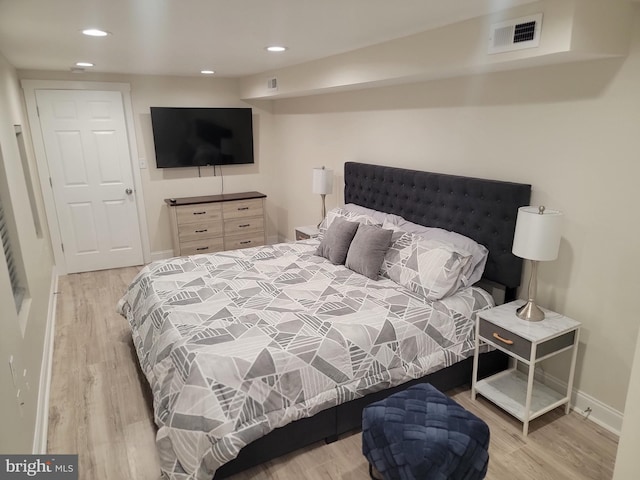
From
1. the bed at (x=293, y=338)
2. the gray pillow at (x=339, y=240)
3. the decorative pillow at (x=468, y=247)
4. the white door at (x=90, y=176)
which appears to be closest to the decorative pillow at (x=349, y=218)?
the gray pillow at (x=339, y=240)

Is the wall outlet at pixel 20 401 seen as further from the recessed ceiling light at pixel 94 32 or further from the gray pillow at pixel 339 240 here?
the gray pillow at pixel 339 240

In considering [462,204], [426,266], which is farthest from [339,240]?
[462,204]

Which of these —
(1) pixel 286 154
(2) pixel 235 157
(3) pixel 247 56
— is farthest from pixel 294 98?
(3) pixel 247 56

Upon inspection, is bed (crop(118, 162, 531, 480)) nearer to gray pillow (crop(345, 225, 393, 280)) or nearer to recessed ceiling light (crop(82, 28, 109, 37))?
gray pillow (crop(345, 225, 393, 280))

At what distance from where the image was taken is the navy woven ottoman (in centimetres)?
176

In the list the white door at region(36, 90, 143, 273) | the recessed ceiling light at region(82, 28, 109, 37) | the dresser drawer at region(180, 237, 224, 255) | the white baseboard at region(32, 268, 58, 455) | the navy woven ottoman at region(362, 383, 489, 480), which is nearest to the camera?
the navy woven ottoman at region(362, 383, 489, 480)

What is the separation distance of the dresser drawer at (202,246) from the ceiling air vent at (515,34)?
13.0ft

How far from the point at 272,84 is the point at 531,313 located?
137 inches

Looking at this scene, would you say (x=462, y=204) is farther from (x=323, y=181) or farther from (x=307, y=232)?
(x=307, y=232)

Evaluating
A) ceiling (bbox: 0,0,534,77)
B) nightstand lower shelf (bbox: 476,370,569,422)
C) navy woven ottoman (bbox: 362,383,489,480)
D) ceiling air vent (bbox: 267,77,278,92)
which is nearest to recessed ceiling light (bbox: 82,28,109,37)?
ceiling (bbox: 0,0,534,77)

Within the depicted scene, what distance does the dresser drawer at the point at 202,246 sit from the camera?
5.22 meters

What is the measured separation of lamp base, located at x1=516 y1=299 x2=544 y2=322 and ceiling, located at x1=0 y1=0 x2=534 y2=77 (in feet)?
5.38

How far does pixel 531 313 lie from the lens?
2469 mm

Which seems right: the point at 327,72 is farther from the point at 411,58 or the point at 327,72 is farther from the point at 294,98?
the point at 294,98
